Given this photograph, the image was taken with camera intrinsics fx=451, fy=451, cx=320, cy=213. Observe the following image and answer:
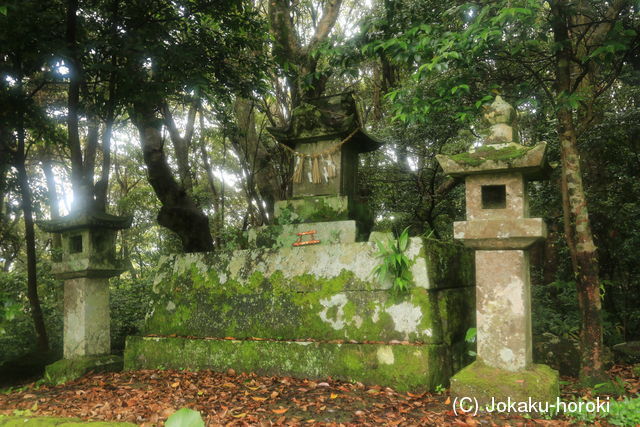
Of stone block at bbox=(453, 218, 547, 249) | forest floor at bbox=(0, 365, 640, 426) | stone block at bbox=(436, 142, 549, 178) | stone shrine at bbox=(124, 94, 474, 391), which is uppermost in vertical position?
stone block at bbox=(436, 142, 549, 178)

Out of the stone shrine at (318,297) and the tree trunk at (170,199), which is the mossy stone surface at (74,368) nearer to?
→ the stone shrine at (318,297)

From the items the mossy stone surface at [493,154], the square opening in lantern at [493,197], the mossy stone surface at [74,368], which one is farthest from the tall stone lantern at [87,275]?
the square opening in lantern at [493,197]

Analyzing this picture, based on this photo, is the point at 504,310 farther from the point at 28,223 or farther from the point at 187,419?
the point at 28,223

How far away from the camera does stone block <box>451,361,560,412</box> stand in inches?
→ 168

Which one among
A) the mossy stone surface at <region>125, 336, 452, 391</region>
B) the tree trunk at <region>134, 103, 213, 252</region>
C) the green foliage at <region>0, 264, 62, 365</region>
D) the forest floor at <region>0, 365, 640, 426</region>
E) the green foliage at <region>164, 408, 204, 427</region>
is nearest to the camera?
the green foliage at <region>164, 408, 204, 427</region>

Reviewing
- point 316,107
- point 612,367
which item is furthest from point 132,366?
point 612,367

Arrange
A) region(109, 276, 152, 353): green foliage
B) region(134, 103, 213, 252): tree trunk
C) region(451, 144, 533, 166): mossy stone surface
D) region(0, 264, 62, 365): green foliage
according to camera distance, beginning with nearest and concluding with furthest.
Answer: region(451, 144, 533, 166): mossy stone surface, region(0, 264, 62, 365): green foliage, region(134, 103, 213, 252): tree trunk, region(109, 276, 152, 353): green foliage

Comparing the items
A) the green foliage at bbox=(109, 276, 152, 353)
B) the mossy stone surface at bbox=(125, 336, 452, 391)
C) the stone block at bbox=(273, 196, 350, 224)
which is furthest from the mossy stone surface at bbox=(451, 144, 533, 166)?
the green foliage at bbox=(109, 276, 152, 353)

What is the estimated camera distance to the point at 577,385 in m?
5.36

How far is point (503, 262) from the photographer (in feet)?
15.2

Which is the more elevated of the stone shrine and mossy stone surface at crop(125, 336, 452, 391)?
the stone shrine

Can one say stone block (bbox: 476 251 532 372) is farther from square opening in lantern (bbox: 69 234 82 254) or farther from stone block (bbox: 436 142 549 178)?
square opening in lantern (bbox: 69 234 82 254)

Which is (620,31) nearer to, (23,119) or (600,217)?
(600,217)

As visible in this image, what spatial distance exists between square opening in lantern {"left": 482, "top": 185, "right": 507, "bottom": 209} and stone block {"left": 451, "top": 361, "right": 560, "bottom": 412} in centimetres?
173
